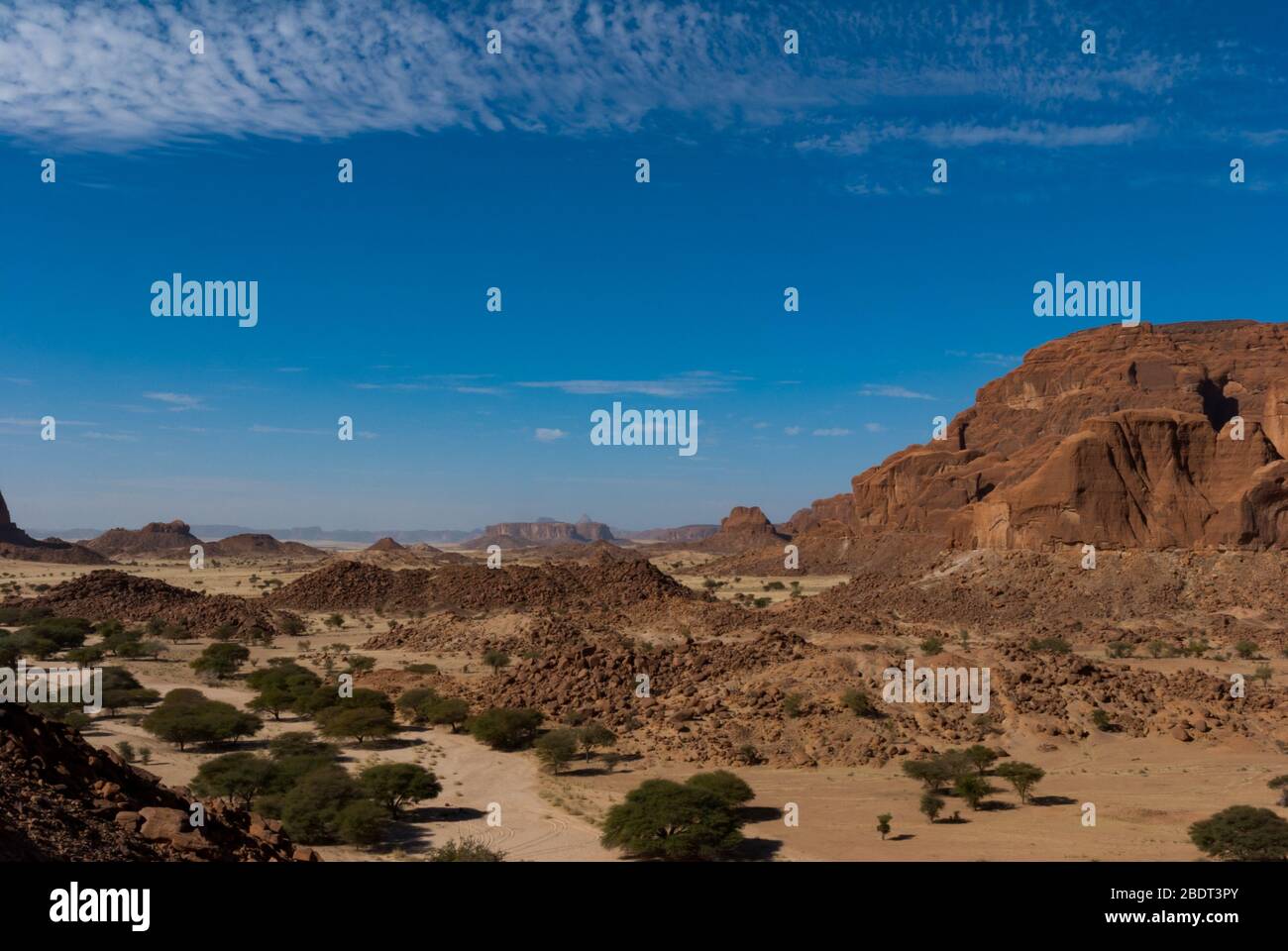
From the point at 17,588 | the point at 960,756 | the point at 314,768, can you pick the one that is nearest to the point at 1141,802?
the point at 960,756

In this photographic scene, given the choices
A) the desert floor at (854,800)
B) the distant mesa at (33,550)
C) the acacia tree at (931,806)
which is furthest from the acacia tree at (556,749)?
the distant mesa at (33,550)

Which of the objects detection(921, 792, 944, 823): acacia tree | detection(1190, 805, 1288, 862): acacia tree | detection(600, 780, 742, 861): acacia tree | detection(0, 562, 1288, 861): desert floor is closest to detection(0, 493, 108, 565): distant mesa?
detection(0, 562, 1288, 861): desert floor

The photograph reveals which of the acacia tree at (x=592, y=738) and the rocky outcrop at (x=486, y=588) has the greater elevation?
the rocky outcrop at (x=486, y=588)

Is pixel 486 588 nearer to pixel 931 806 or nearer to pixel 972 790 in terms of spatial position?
pixel 972 790

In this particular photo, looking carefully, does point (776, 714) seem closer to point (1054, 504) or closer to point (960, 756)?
point (960, 756)

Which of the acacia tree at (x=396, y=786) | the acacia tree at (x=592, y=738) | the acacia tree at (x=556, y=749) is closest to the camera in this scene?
the acacia tree at (x=396, y=786)

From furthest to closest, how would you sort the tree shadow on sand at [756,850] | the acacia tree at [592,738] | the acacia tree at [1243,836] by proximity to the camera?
the acacia tree at [592,738], the tree shadow on sand at [756,850], the acacia tree at [1243,836]

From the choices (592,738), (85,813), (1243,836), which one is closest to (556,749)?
(592,738)

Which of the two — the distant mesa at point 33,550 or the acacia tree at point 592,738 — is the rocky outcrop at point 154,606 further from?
the distant mesa at point 33,550

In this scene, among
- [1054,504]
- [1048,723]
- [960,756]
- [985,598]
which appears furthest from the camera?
[1054,504]
